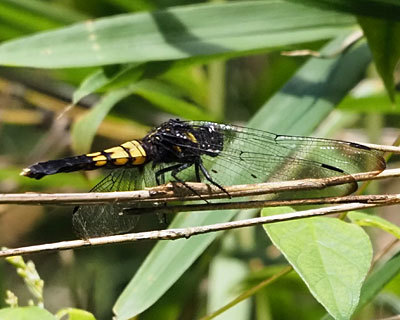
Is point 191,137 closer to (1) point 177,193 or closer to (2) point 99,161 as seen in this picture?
(2) point 99,161

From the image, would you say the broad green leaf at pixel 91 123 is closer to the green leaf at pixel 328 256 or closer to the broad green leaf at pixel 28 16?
the broad green leaf at pixel 28 16

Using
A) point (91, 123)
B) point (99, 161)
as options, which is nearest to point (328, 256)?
point (99, 161)

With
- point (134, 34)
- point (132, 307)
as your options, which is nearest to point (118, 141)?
point (134, 34)

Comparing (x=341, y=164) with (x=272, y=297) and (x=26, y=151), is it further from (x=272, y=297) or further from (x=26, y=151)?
(x=26, y=151)

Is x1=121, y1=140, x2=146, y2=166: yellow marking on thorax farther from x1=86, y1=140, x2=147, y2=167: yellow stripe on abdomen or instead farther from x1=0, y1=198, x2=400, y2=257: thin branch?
x1=0, y1=198, x2=400, y2=257: thin branch

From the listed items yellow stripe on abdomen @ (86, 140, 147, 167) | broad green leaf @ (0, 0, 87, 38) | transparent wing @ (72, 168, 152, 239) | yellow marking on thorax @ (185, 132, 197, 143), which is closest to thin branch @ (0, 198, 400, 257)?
transparent wing @ (72, 168, 152, 239)

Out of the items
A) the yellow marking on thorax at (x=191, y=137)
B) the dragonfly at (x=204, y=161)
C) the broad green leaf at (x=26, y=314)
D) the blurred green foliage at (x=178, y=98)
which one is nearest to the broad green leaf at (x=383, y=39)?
the blurred green foliage at (x=178, y=98)
